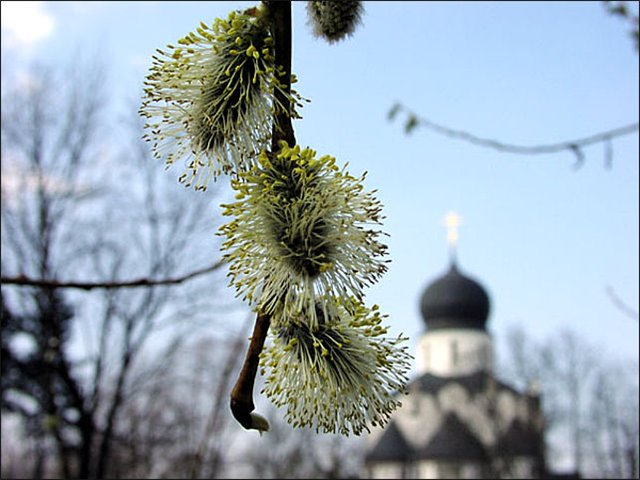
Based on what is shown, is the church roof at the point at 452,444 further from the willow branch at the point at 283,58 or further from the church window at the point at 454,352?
the willow branch at the point at 283,58

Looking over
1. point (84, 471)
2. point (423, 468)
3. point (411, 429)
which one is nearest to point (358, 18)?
point (84, 471)

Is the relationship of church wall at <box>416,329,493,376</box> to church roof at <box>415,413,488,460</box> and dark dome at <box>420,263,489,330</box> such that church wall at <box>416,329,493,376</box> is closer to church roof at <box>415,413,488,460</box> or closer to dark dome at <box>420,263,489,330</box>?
dark dome at <box>420,263,489,330</box>

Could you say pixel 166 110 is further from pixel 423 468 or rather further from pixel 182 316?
pixel 423 468

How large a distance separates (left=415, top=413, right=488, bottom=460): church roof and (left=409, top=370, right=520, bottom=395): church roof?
109 centimetres

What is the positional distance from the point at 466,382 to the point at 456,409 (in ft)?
3.26

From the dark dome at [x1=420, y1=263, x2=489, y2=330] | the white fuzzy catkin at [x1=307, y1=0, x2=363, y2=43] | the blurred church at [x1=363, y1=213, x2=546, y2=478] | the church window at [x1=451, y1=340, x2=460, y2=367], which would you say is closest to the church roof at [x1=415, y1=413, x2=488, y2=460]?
the blurred church at [x1=363, y1=213, x2=546, y2=478]

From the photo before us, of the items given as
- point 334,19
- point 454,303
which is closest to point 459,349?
point 454,303

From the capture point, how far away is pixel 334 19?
0.97 m

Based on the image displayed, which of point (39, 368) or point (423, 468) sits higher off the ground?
point (39, 368)

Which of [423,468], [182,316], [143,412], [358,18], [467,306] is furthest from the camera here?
[467,306]

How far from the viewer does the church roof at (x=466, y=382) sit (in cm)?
2523

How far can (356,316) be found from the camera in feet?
2.79

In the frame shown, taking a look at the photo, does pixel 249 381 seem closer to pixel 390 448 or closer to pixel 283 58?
pixel 283 58

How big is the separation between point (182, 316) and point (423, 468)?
14127mm
